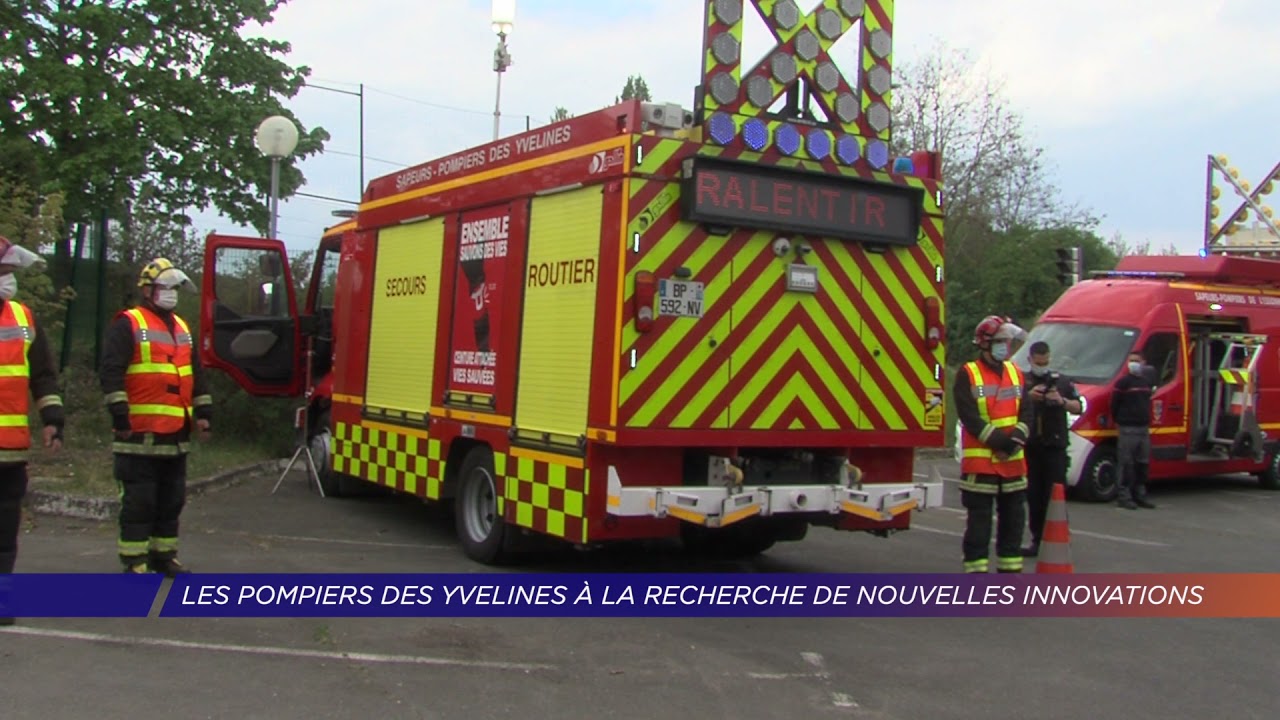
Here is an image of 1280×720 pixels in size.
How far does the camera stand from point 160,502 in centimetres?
746

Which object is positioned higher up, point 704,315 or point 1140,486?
point 704,315

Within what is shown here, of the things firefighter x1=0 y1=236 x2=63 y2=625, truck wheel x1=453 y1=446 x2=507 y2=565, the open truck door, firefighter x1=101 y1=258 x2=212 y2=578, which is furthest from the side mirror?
firefighter x1=0 y1=236 x2=63 y2=625

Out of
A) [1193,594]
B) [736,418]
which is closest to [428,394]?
[736,418]

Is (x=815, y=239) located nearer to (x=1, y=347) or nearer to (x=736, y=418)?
(x=736, y=418)

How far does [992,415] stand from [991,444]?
20 centimetres

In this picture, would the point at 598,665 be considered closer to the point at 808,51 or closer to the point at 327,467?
the point at 808,51

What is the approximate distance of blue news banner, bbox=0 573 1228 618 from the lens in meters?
6.89

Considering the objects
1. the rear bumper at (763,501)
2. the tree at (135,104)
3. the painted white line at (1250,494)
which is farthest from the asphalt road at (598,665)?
the tree at (135,104)

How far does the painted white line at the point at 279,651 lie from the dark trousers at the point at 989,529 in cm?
329

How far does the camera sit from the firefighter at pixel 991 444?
793 cm

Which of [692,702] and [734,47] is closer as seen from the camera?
[692,702]

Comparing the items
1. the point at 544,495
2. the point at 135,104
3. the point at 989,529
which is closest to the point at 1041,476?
the point at 989,529

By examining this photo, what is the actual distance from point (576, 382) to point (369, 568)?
2.06 metres

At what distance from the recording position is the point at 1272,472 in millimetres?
16188
